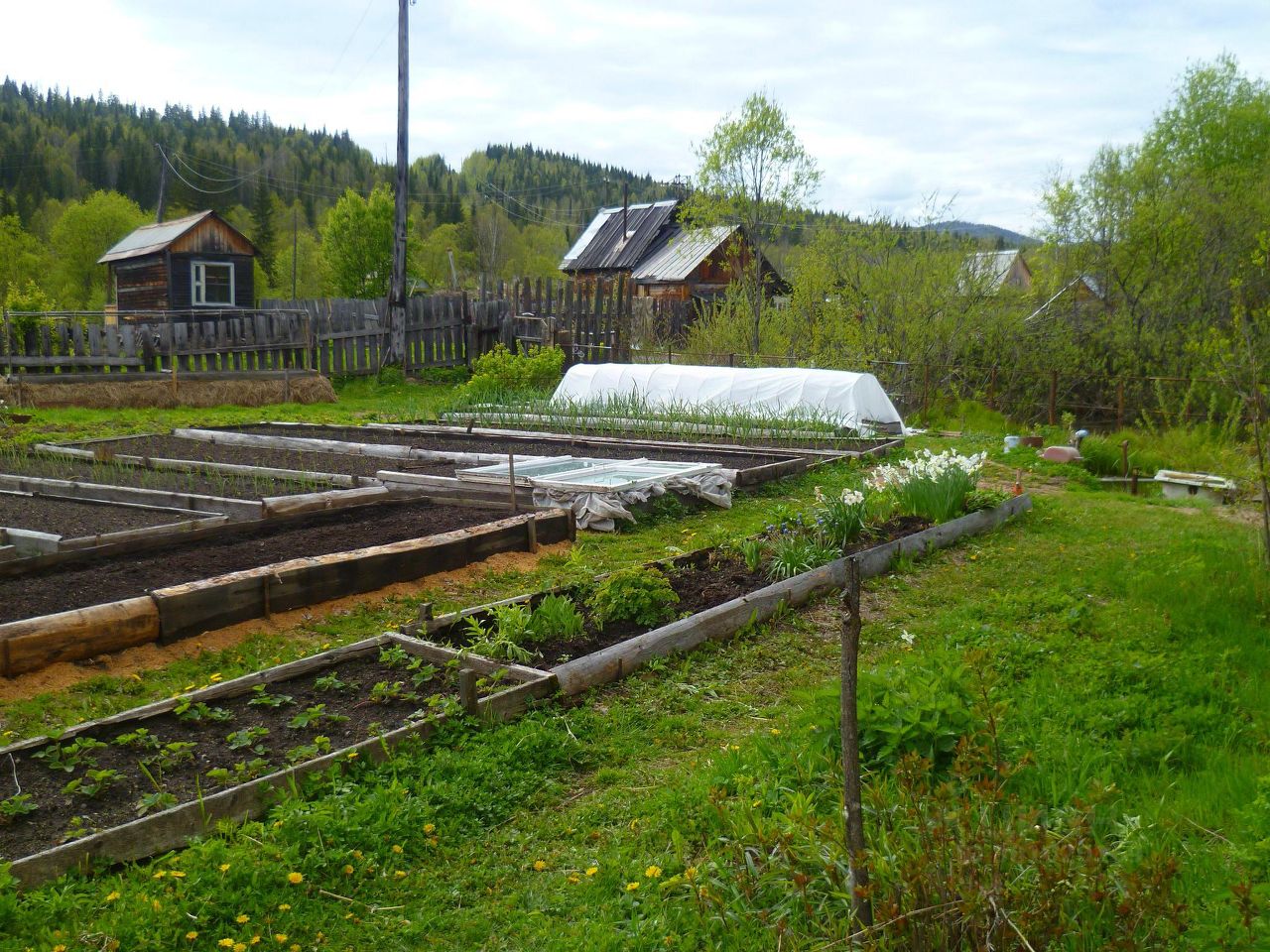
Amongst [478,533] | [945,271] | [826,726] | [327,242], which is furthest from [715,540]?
[327,242]

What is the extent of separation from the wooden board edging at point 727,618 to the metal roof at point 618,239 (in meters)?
29.5

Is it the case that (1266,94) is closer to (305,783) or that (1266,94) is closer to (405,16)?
(405,16)

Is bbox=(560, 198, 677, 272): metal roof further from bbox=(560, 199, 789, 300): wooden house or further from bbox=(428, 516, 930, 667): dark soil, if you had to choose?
bbox=(428, 516, 930, 667): dark soil

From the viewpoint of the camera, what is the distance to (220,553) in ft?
20.2

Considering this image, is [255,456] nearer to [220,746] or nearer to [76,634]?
[76,634]

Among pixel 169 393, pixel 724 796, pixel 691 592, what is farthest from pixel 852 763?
pixel 169 393

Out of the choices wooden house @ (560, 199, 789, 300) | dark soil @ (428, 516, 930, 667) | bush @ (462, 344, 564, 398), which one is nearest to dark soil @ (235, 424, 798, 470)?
bush @ (462, 344, 564, 398)

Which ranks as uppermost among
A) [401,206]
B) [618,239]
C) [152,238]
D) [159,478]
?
[618,239]

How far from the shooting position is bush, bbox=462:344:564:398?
1587 centimetres

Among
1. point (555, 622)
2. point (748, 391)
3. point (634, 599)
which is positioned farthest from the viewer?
point (748, 391)

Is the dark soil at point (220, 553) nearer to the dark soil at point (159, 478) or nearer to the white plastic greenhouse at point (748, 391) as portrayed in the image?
the dark soil at point (159, 478)

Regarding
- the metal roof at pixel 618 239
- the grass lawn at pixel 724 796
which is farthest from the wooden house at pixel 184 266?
the grass lawn at pixel 724 796

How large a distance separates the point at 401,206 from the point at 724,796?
62.2 feet

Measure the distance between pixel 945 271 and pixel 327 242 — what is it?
1146 inches
